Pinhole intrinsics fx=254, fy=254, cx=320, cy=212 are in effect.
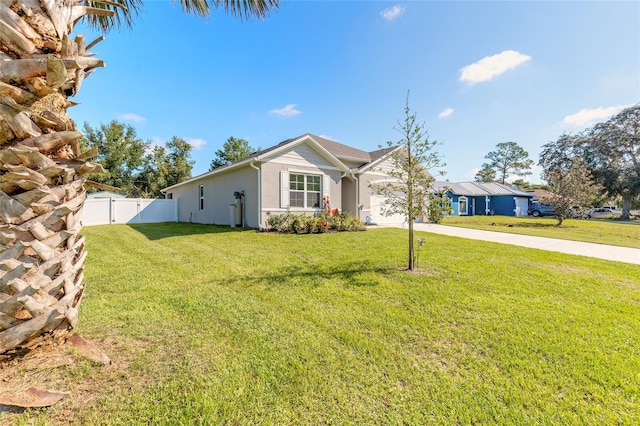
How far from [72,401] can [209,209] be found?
14.5 metres

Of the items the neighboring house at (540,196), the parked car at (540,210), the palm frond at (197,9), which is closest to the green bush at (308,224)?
the palm frond at (197,9)

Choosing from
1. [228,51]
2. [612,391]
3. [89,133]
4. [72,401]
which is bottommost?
[612,391]

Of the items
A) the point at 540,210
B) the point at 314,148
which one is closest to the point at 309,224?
the point at 314,148

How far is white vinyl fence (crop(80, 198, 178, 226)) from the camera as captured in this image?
16.6 m

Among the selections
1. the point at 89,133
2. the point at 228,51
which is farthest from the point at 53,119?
the point at 89,133

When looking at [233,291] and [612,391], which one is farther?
[233,291]

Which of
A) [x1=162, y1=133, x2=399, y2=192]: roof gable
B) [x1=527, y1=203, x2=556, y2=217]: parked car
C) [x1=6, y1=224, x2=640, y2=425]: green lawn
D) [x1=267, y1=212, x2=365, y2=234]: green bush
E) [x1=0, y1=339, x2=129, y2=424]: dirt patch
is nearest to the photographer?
[x1=0, y1=339, x2=129, y2=424]: dirt patch

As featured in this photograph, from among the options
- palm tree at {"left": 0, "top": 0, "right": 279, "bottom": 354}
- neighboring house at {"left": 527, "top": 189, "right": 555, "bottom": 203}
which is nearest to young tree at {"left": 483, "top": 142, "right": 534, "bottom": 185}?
neighboring house at {"left": 527, "top": 189, "right": 555, "bottom": 203}

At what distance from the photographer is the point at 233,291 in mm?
4152

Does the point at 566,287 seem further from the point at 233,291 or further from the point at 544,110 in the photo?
the point at 544,110

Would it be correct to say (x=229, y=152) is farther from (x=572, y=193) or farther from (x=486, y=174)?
(x=486, y=174)

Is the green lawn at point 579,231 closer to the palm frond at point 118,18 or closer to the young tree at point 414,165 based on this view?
the young tree at point 414,165

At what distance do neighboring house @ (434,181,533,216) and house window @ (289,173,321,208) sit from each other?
2249 centimetres

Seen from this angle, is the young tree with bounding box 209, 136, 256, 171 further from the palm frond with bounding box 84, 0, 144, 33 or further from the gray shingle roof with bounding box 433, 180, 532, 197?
the palm frond with bounding box 84, 0, 144, 33
